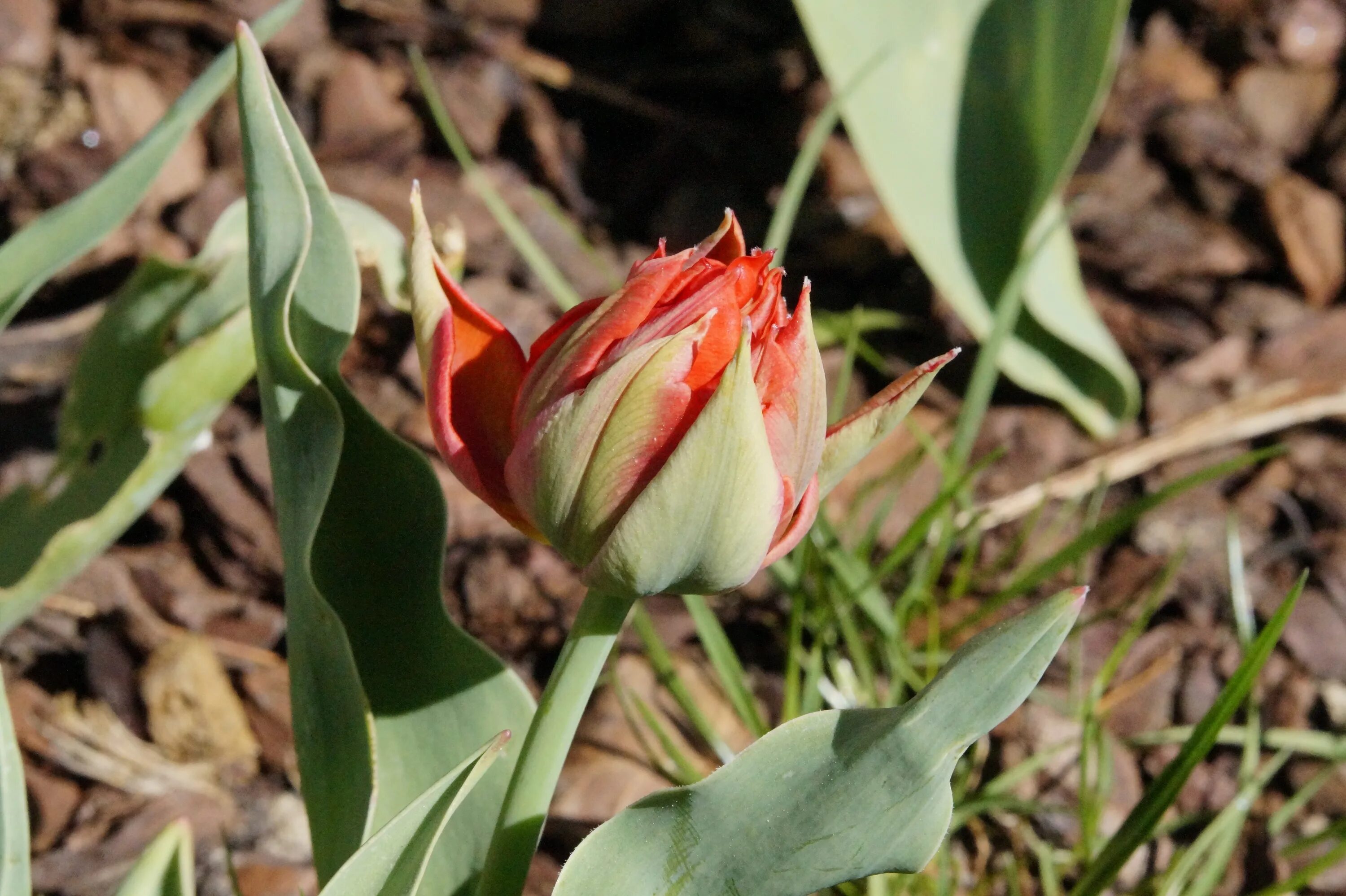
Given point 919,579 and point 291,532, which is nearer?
point 291,532

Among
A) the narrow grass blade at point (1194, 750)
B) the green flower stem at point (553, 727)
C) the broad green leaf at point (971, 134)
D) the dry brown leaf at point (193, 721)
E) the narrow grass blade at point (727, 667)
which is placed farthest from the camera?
the broad green leaf at point (971, 134)

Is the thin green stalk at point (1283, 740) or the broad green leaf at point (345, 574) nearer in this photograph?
the broad green leaf at point (345, 574)

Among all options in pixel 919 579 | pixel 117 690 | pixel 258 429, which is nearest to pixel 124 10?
pixel 258 429

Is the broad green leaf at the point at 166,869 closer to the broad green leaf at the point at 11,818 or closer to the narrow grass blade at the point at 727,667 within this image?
the broad green leaf at the point at 11,818

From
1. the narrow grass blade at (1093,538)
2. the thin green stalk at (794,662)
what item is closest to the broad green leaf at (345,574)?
the thin green stalk at (794,662)

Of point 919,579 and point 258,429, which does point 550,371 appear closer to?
point 919,579

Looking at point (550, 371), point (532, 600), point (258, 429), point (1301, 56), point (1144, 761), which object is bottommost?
point (1144, 761)

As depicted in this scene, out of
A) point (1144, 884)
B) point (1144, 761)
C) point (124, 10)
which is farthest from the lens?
point (124, 10)
